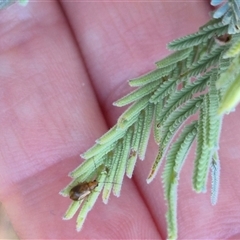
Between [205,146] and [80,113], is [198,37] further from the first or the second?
[80,113]

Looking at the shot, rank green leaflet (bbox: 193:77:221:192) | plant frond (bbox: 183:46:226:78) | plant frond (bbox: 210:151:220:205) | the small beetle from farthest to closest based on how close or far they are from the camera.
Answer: the small beetle
plant frond (bbox: 183:46:226:78)
plant frond (bbox: 210:151:220:205)
green leaflet (bbox: 193:77:221:192)

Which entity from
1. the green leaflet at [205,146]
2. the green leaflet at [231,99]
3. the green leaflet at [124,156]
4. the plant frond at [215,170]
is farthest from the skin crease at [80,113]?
the green leaflet at [231,99]

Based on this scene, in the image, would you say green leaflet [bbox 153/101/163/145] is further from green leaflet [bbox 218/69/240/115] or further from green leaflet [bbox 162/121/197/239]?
green leaflet [bbox 218/69/240/115]

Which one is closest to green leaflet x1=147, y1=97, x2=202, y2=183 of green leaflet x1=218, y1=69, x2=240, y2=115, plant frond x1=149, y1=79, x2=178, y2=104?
A: plant frond x1=149, y1=79, x2=178, y2=104

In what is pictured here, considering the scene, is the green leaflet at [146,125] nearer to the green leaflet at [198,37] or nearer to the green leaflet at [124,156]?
the green leaflet at [124,156]

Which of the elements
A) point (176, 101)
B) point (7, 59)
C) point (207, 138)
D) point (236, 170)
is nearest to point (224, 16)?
point (176, 101)

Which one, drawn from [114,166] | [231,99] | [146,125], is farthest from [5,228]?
[231,99]

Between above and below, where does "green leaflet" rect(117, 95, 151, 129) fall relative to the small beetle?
above

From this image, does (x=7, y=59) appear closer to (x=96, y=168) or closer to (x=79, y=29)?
(x=79, y=29)
